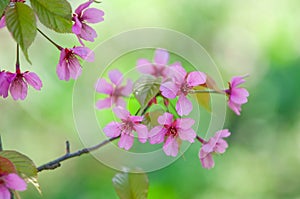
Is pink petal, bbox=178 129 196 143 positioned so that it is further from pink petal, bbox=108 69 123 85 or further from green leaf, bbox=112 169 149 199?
pink petal, bbox=108 69 123 85

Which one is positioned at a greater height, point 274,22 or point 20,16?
point 274,22

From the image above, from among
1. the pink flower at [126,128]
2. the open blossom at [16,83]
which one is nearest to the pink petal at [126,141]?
the pink flower at [126,128]

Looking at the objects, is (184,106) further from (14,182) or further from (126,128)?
(14,182)

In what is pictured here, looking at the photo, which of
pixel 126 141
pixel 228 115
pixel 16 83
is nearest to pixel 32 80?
pixel 16 83

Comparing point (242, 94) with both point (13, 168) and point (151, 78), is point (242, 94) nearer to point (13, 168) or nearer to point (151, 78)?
point (151, 78)

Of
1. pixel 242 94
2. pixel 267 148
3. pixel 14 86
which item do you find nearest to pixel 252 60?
pixel 267 148

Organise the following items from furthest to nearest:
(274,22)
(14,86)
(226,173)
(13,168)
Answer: (274,22)
(226,173)
(14,86)
(13,168)
